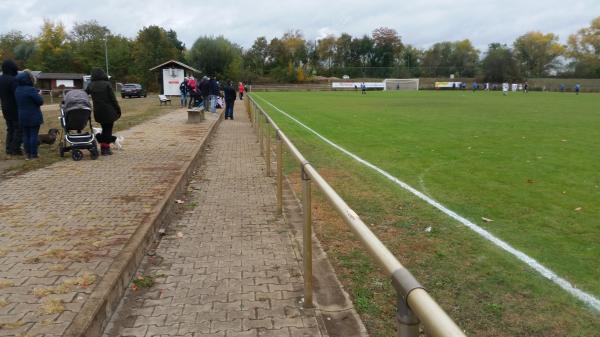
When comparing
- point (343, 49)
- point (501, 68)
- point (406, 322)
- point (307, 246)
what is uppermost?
point (343, 49)

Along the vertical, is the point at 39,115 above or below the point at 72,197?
above

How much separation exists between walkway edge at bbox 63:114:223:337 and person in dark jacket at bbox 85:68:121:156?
4.87 metres

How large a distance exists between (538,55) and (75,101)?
11726cm

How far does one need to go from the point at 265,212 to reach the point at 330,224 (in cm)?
114

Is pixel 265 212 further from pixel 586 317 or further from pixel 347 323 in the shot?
pixel 586 317

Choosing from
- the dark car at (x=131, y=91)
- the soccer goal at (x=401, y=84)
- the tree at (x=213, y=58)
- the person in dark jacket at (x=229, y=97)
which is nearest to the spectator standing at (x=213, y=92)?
the person in dark jacket at (x=229, y=97)

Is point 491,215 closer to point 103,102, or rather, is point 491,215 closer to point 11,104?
point 103,102

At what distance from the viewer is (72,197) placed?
7254 millimetres

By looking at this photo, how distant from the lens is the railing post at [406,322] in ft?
6.03

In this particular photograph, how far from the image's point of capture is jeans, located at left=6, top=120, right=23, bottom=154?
36.0 feet

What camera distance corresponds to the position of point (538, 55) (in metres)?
111

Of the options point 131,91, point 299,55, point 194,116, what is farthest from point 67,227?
point 299,55

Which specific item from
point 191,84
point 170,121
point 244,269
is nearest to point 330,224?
point 244,269

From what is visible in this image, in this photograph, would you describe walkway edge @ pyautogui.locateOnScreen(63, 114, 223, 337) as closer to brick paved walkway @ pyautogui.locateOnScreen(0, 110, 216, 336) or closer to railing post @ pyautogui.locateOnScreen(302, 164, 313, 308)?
brick paved walkway @ pyautogui.locateOnScreen(0, 110, 216, 336)
